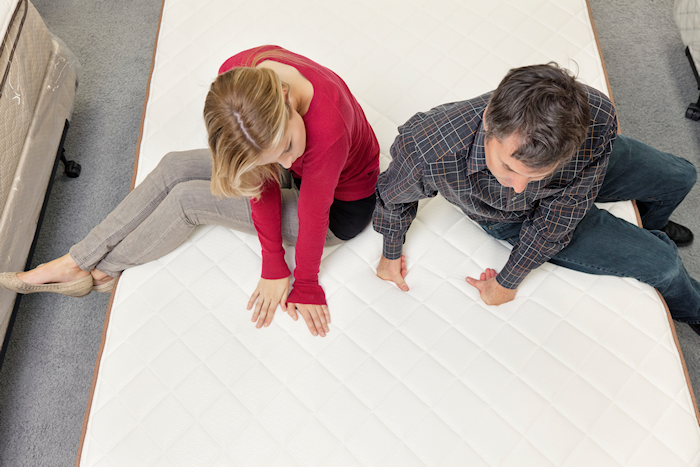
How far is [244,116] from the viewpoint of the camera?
74cm

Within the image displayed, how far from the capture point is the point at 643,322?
1.03 metres

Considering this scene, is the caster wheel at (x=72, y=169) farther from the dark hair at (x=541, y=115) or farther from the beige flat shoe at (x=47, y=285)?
the dark hair at (x=541, y=115)

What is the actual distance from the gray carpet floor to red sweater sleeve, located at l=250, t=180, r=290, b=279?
646 millimetres

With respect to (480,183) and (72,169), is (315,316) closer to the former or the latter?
(480,183)

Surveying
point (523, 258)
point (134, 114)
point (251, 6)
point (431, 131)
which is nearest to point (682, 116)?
point (523, 258)

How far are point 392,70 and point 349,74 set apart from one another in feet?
0.39

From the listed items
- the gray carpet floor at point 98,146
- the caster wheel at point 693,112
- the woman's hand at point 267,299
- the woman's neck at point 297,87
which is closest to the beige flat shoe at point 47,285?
the gray carpet floor at point 98,146

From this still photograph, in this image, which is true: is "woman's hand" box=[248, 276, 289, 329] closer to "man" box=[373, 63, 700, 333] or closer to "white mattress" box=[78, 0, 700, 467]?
"white mattress" box=[78, 0, 700, 467]

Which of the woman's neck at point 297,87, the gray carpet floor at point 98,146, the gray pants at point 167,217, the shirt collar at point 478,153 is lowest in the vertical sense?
the gray carpet floor at point 98,146

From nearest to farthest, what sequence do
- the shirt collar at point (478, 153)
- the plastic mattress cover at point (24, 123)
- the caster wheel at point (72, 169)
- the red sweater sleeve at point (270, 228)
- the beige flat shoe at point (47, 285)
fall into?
1. the shirt collar at point (478, 153)
2. the red sweater sleeve at point (270, 228)
3. the beige flat shoe at point (47, 285)
4. the plastic mattress cover at point (24, 123)
5. the caster wheel at point (72, 169)

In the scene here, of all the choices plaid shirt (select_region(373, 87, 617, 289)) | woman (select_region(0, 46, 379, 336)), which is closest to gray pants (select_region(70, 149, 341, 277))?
woman (select_region(0, 46, 379, 336))

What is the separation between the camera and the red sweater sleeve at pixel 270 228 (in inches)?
40.1

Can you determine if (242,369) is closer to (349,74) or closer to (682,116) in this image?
(349,74)

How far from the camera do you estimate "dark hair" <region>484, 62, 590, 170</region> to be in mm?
693
